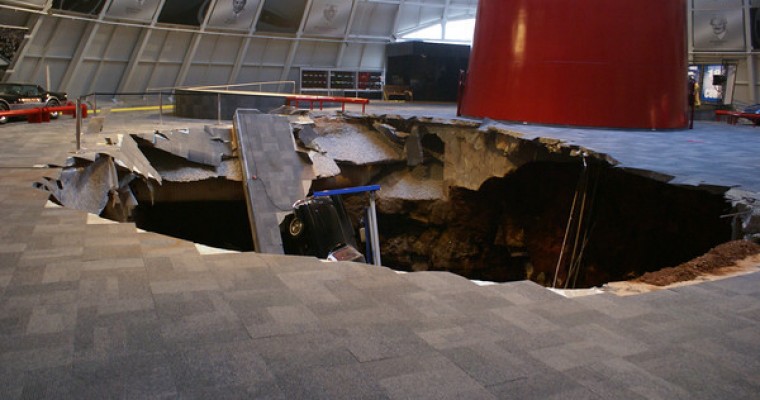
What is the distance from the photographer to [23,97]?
15.9 metres

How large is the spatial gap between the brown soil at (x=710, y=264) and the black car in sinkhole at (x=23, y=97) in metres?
14.8

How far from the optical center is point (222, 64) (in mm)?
24172

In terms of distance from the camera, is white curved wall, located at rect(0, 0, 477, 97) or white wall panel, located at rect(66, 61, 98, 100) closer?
white curved wall, located at rect(0, 0, 477, 97)

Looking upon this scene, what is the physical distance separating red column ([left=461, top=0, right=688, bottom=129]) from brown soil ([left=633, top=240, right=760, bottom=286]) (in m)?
8.00

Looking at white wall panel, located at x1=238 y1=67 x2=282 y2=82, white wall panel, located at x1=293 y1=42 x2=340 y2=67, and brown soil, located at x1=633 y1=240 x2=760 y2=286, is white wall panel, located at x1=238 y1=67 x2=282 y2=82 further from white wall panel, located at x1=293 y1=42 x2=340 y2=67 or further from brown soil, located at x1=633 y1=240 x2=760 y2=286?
brown soil, located at x1=633 y1=240 x2=760 y2=286

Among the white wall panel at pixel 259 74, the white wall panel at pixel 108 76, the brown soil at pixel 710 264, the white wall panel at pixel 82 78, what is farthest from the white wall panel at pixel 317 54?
the brown soil at pixel 710 264

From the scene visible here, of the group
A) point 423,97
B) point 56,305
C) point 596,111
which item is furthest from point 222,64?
point 56,305

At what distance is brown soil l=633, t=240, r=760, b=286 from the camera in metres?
4.79

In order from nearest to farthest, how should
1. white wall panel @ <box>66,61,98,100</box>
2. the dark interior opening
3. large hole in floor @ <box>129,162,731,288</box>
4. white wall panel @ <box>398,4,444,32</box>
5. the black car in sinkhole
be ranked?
1. large hole in floor @ <box>129,162,731,288</box>
2. the dark interior opening
3. the black car in sinkhole
4. white wall panel @ <box>66,61,98,100</box>
5. white wall panel @ <box>398,4,444,32</box>

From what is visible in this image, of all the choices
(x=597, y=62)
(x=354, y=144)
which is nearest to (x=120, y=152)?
(x=354, y=144)

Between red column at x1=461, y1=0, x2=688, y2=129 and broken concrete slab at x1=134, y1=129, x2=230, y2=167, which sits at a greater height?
red column at x1=461, y1=0, x2=688, y2=129

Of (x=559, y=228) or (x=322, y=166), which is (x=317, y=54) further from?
(x=559, y=228)

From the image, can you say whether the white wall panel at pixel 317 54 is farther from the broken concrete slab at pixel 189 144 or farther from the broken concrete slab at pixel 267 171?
the broken concrete slab at pixel 189 144

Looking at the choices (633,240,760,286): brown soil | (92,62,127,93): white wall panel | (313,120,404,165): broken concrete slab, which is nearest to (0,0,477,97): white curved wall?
(92,62,127,93): white wall panel
